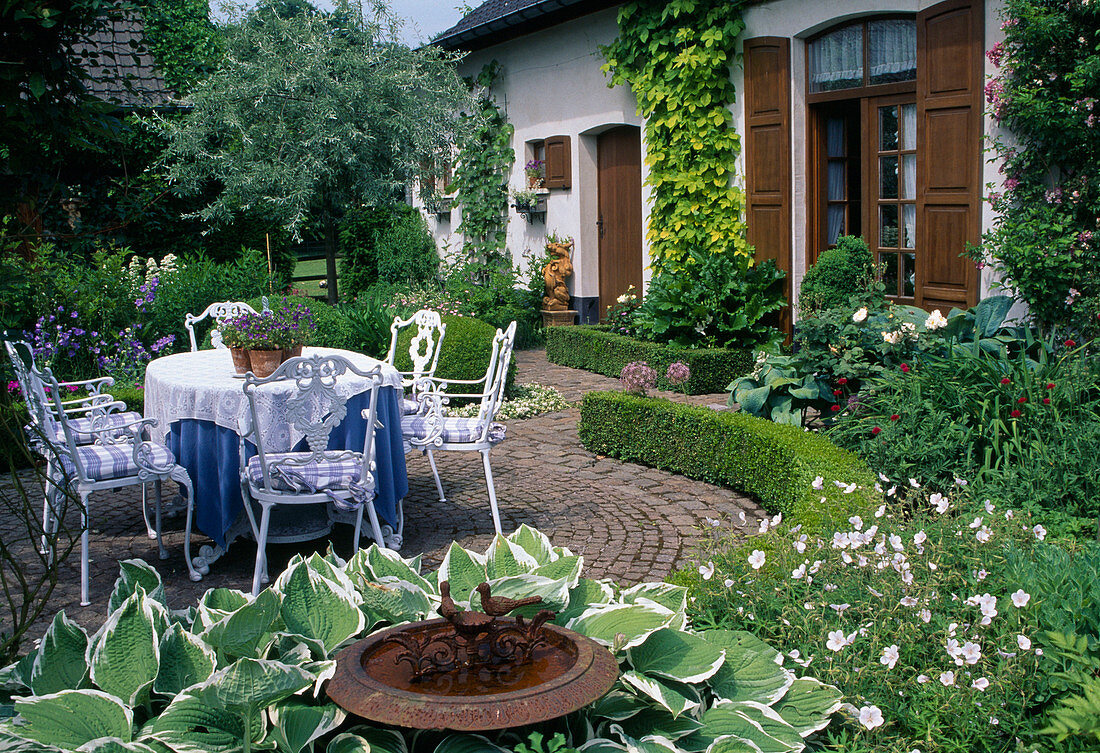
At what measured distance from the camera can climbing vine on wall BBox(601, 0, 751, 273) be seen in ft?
31.7

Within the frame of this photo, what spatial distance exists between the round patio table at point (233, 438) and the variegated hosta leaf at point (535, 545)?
1.90 meters

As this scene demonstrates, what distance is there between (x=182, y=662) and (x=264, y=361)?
286 centimetres

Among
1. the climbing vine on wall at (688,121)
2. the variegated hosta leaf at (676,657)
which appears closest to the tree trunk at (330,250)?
the climbing vine on wall at (688,121)

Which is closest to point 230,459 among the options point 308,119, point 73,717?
point 73,717

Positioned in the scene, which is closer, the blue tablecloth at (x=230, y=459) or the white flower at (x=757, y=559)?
the white flower at (x=757, y=559)

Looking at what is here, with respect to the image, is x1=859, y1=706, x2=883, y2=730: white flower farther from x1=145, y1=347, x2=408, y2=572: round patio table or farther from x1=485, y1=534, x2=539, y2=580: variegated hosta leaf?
x1=145, y1=347, x2=408, y2=572: round patio table

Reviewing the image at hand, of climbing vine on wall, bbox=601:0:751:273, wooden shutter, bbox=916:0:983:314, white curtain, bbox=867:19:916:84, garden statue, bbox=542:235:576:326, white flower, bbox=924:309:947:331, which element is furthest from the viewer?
garden statue, bbox=542:235:576:326

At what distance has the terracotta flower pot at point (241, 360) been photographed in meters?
5.06

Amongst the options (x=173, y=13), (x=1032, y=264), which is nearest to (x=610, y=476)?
(x=1032, y=264)

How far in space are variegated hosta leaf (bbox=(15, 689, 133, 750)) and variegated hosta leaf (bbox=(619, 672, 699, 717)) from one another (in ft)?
3.57

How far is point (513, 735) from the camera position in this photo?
214cm

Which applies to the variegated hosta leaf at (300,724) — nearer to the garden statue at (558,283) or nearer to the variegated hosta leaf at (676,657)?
the variegated hosta leaf at (676,657)

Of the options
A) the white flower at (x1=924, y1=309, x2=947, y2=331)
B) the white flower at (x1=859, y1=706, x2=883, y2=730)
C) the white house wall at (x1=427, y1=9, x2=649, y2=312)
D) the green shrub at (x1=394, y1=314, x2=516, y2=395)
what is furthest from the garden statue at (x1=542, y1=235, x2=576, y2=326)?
the white flower at (x1=859, y1=706, x2=883, y2=730)

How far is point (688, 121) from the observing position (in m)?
9.93
